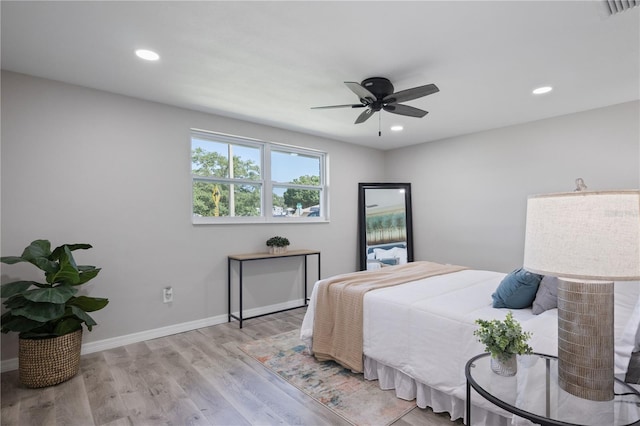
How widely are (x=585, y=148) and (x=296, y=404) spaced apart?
4185mm

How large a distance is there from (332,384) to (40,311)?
2181 mm

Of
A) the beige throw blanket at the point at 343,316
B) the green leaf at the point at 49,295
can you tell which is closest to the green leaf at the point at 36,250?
the green leaf at the point at 49,295

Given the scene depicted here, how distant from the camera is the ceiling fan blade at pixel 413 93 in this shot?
2484 mm

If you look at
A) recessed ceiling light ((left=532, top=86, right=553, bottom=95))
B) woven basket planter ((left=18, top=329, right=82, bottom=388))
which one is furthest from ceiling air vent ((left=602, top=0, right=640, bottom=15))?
woven basket planter ((left=18, top=329, right=82, bottom=388))

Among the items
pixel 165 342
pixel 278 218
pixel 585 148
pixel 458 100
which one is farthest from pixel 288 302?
pixel 585 148

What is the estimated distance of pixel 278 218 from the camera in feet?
14.9

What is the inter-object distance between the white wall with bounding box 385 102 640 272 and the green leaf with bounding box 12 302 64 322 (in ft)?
15.8

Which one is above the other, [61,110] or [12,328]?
[61,110]

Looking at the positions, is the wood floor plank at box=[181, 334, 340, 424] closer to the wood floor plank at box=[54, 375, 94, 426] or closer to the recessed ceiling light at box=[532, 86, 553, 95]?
the wood floor plank at box=[54, 375, 94, 426]

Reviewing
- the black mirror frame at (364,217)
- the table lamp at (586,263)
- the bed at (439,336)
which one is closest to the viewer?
the table lamp at (586,263)

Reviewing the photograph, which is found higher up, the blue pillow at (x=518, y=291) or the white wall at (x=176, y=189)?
the white wall at (x=176, y=189)

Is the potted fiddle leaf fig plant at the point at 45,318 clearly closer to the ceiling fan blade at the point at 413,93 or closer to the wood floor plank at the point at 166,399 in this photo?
the wood floor plank at the point at 166,399

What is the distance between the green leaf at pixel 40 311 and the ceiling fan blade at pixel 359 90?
8.79 ft

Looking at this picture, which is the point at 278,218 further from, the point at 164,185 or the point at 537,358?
the point at 537,358
